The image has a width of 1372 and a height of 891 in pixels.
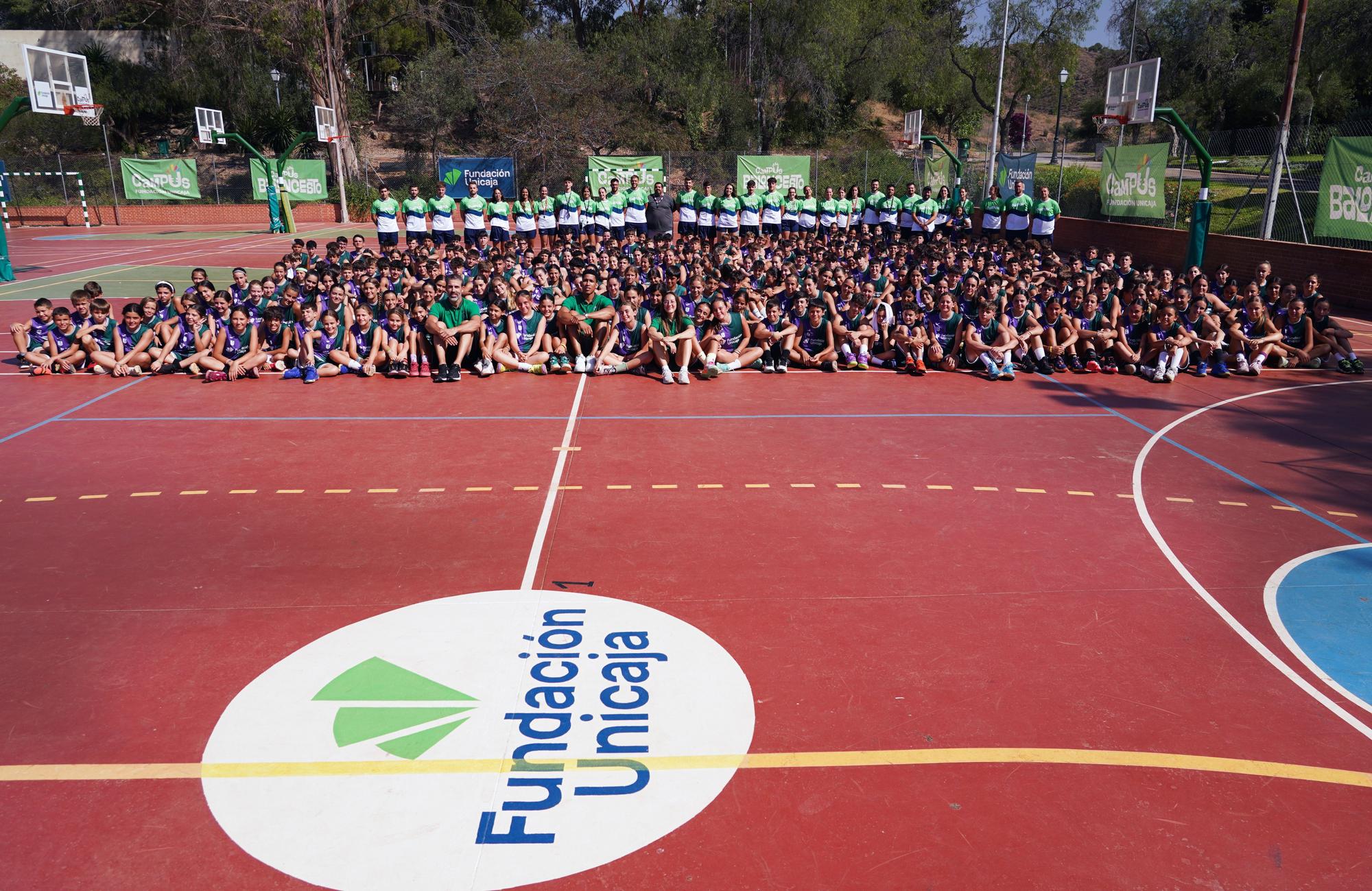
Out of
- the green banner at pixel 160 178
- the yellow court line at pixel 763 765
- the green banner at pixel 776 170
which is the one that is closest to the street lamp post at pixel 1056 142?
the green banner at pixel 776 170

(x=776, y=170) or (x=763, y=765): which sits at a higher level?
(x=776, y=170)

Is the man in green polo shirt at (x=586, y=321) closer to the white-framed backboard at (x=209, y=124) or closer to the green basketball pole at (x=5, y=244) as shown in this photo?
the green basketball pole at (x=5, y=244)

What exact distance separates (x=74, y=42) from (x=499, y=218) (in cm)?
4817

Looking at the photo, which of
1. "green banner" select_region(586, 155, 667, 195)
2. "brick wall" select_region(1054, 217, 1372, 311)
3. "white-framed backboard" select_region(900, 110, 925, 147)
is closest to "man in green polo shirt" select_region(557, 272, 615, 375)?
"brick wall" select_region(1054, 217, 1372, 311)

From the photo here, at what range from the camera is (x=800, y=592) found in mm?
5781

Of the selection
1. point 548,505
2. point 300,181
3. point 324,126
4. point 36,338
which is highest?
point 324,126

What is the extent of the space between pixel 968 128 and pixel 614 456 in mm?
57348

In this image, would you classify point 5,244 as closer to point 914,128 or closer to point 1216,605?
point 1216,605

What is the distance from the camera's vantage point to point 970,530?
6793 millimetres

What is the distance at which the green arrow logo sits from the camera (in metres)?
4.27

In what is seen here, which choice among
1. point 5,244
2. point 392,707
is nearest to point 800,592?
point 392,707

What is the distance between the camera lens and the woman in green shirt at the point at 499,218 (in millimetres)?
18578

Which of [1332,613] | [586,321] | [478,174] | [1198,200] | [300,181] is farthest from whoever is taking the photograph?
[300,181]

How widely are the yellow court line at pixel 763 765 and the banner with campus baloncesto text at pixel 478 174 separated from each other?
28876 millimetres
